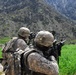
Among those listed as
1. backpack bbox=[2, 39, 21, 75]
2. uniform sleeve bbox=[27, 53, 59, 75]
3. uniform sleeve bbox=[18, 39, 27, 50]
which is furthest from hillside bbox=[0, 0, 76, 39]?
uniform sleeve bbox=[27, 53, 59, 75]

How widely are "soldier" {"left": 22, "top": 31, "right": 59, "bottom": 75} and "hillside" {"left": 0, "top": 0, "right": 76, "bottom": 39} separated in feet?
453

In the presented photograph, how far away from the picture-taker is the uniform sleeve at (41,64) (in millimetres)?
6162

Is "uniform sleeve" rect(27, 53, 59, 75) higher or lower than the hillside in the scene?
lower

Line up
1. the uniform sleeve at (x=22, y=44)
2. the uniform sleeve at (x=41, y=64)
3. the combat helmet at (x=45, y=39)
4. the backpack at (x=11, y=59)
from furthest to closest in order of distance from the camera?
1. the uniform sleeve at (x=22, y=44)
2. the backpack at (x=11, y=59)
3. the combat helmet at (x=45, y=39)
4. the uniform sleeve at (x=41, y=64)

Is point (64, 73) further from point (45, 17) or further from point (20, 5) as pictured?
point (20, 5)

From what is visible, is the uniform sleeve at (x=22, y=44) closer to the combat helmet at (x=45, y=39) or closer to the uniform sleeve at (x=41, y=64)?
the combat helmet at (x=45, y=39)

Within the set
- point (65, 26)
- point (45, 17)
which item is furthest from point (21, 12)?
point (65, 26)

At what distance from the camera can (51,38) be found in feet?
21.0

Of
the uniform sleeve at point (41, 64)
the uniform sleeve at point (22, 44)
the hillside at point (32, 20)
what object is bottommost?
the uniform sleeve at point (41, 64)

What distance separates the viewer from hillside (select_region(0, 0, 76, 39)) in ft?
496

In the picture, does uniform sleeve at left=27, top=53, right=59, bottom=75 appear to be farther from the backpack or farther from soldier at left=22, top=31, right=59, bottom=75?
the backpack

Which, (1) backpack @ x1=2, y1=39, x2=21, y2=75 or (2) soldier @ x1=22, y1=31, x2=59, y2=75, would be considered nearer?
(2) soldier @ x1=22, y1=31, x2=59, y2=75

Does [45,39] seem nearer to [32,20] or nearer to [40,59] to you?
[40,59]

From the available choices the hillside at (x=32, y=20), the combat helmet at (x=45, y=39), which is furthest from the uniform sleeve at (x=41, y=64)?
the hillside at (x=32, y=20)
